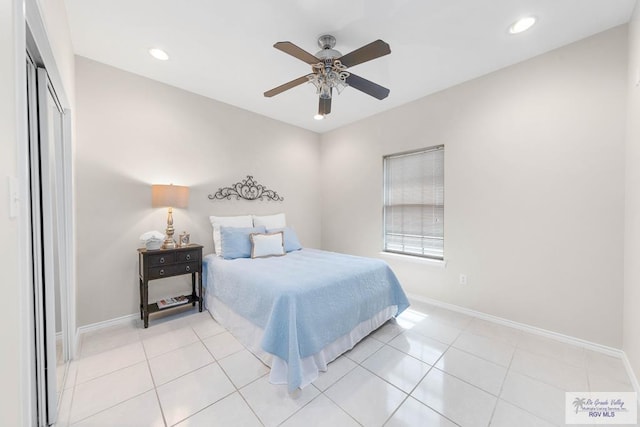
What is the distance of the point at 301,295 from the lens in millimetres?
1850

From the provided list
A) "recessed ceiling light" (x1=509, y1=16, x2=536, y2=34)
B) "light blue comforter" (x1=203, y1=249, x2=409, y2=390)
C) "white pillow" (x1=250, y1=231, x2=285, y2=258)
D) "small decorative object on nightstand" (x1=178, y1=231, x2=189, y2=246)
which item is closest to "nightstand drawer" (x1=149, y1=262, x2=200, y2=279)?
"light blue comforter" (x1=203, y1=249, x2=409, y2=390)

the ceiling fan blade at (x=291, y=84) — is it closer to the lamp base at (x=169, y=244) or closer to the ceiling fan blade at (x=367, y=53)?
the ceiling fan blade at (x=367, y=53)

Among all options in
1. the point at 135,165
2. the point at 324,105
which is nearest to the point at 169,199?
the point at 135,165

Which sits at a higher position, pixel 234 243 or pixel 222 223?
pixel 222 223

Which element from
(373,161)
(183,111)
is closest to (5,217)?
(183,111)

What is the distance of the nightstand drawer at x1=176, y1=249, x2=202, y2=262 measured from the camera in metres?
2.69

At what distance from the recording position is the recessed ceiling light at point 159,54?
2316 mm

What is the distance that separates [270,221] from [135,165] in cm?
173

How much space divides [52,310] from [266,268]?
4.70 feet

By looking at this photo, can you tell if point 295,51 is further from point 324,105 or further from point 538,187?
point 538,187

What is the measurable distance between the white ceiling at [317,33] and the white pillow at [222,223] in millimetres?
1638
